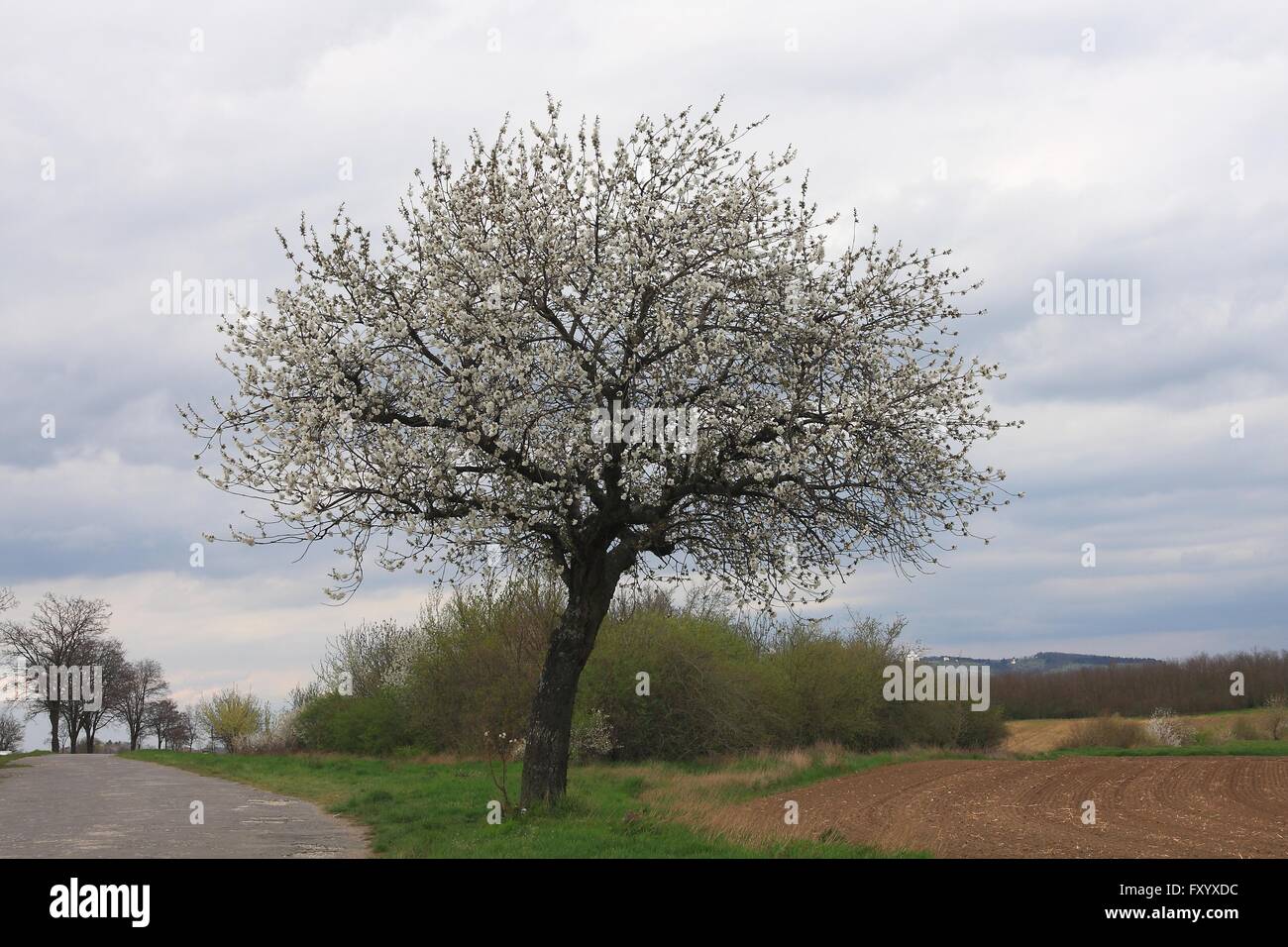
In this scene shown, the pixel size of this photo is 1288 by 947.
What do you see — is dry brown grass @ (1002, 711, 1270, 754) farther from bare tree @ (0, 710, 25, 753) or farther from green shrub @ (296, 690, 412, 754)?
bare tree @ (0, 710, 25, 753)

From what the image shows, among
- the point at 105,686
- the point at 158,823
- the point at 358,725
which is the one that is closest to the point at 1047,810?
the point at 158,823

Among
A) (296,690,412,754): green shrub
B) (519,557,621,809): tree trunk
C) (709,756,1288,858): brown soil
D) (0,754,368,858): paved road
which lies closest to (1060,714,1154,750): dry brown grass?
(709,756,1288,858): brown soil

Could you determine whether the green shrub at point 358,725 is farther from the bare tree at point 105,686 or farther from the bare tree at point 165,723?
the bare tree at point 165,723

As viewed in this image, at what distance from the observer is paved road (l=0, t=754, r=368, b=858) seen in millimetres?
14383

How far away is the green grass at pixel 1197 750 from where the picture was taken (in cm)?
3453

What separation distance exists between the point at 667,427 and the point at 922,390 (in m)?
4.09

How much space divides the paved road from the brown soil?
21.1 feet

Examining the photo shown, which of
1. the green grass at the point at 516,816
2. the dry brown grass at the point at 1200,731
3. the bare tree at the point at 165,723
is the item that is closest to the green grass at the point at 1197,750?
the dry brown grass at the point at 1200,731

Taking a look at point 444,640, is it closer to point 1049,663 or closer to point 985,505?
point 985,505

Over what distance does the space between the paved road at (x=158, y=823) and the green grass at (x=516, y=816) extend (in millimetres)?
846

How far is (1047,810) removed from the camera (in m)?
19.2
